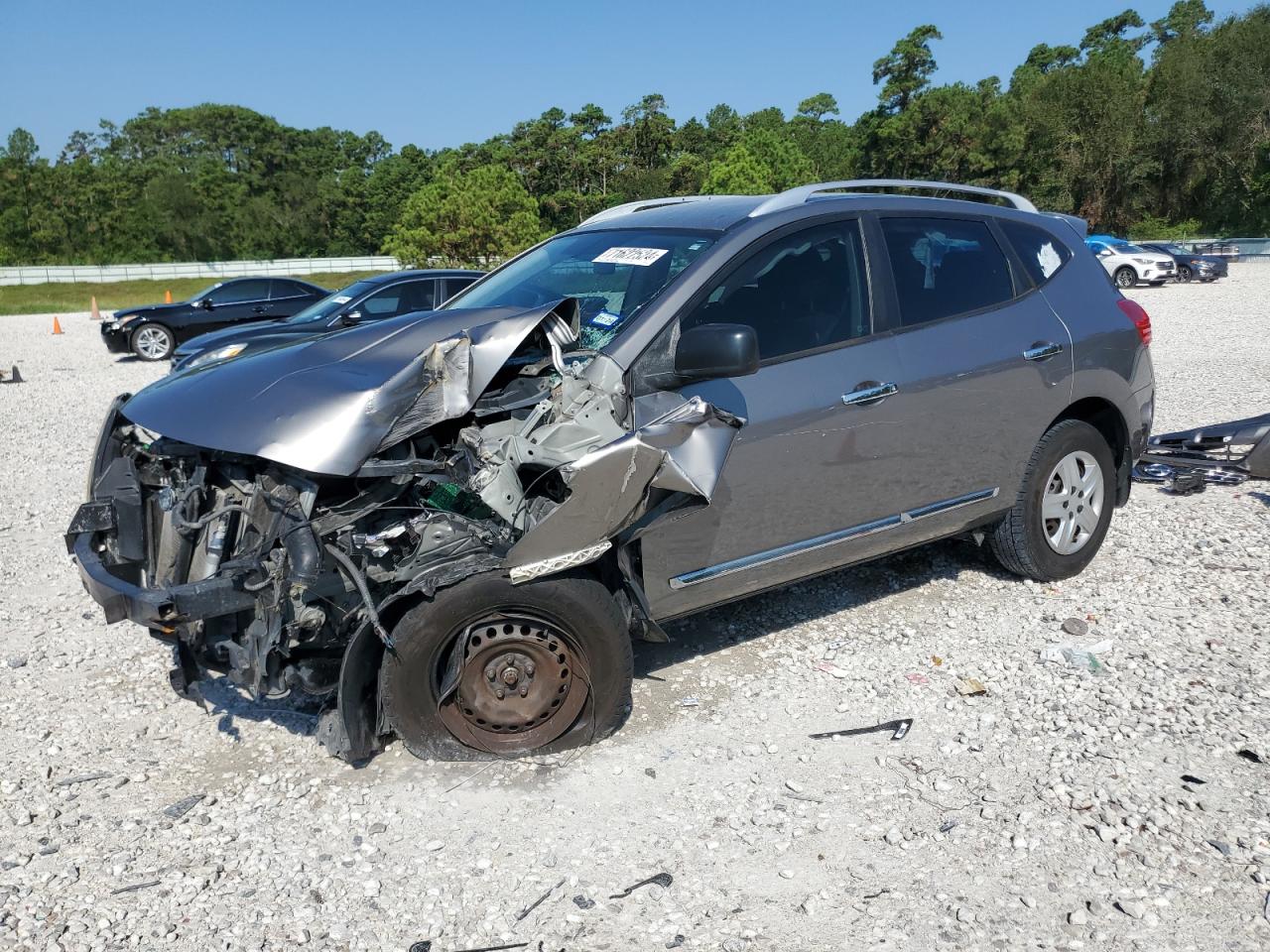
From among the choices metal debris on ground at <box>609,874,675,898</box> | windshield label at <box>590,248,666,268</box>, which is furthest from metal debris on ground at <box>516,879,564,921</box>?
windshield label at <box>590,248,666,268</box>

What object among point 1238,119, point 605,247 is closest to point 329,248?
point 1238,119

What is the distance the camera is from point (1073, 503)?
541 centimetres

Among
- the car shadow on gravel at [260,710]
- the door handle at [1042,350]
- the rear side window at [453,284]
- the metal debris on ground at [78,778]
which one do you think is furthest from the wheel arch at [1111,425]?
the rear side window at [453,284]

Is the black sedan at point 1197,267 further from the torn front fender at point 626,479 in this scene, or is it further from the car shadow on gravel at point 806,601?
the torn front fender at point 626,479

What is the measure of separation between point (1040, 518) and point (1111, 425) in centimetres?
74

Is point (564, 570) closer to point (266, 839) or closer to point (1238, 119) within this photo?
point (266, 839)

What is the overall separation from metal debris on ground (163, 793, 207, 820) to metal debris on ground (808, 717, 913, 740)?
2.27 m

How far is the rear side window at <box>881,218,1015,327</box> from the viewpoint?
4.61 metres

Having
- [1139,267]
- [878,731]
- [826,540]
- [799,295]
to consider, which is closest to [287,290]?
[799,295]

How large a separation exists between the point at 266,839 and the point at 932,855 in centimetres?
216

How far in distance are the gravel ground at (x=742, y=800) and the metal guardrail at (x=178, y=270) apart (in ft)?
168

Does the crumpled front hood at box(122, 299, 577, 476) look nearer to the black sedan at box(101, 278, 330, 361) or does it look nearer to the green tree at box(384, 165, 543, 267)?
the black sedan at box(101, 278, 330, 361)

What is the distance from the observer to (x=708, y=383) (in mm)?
3895

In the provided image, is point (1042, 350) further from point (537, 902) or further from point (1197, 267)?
point (1197, 267)
